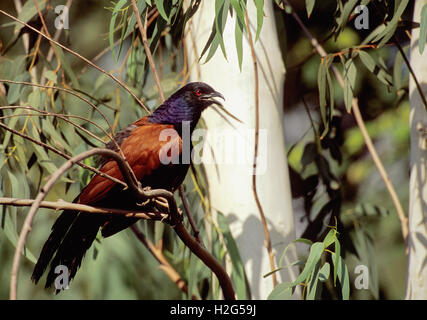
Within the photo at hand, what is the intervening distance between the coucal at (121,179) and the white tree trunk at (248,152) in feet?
0.97

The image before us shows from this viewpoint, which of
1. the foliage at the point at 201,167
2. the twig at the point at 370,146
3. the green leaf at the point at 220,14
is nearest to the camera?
the green leaf at the point at 220,14

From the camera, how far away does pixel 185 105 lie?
2.10m

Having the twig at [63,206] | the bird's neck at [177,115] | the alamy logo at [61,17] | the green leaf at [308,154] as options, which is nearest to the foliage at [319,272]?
the twig at [63,206]

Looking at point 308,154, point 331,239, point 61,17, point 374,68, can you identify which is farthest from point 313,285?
point 61,17

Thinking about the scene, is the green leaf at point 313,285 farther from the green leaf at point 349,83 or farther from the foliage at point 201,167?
the green leaf at point 349,83

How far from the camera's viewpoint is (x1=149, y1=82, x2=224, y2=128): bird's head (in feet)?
6.84

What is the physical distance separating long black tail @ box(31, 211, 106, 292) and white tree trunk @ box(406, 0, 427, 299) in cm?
122

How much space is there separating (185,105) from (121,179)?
0.37m

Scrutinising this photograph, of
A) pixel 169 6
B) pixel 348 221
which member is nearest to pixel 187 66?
pixel 169 6

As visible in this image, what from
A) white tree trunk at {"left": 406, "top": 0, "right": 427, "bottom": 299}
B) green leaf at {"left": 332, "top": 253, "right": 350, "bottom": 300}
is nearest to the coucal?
green leaf at {"left": 332, "top": 253, "right": 350, "bottom": 300}

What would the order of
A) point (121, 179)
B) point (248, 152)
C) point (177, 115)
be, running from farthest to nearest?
point (248, 152)
point (177, 115)
point (121, 179)

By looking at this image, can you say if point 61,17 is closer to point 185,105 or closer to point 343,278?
point 185,105

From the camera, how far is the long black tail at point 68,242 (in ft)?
5.85

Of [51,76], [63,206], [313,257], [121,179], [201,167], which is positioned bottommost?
[313,257]
